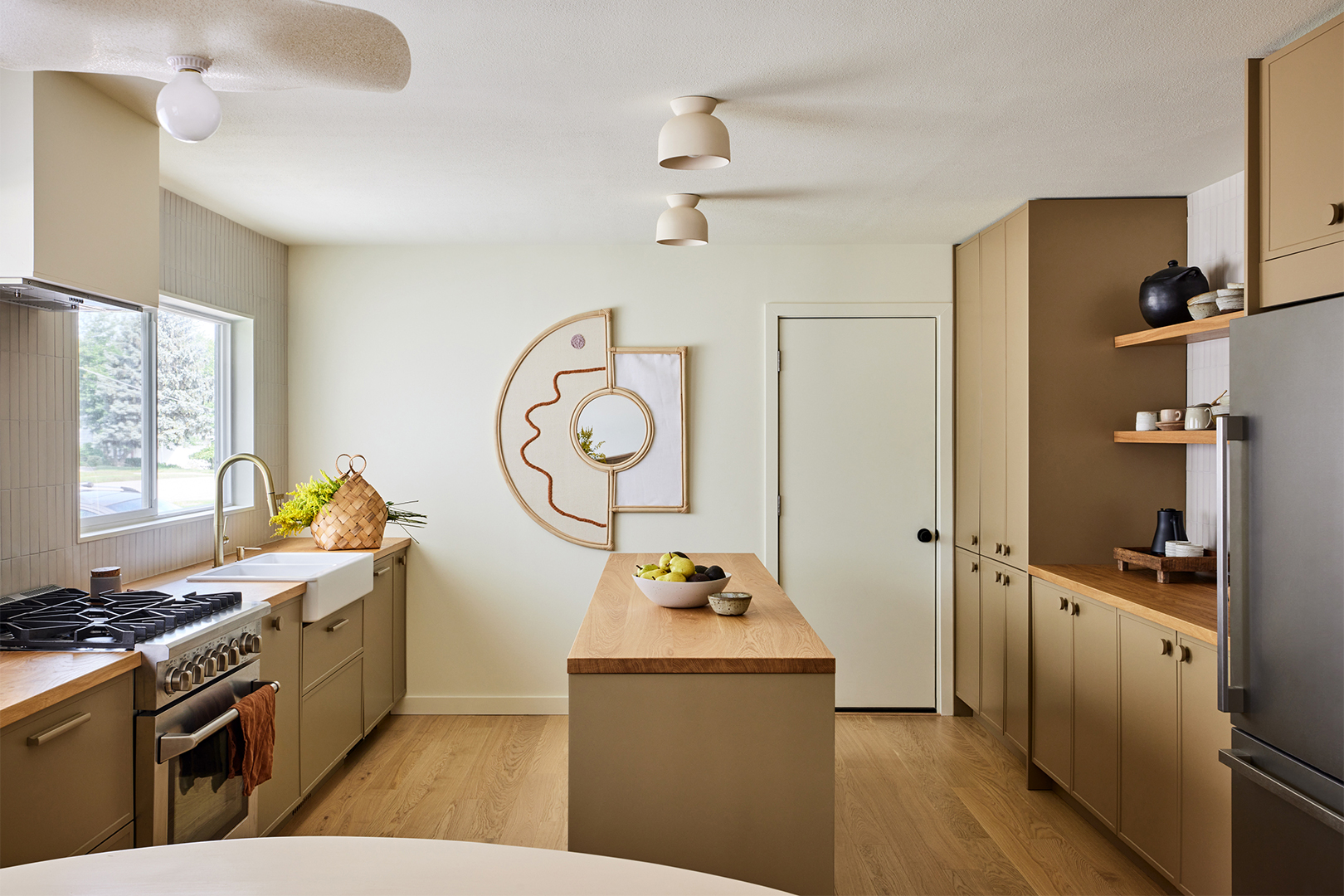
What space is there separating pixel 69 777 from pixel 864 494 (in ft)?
11.3

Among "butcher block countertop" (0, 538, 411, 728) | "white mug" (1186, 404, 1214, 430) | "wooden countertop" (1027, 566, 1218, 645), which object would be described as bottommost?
"butcher block countertop" (0, 538, 411, 728)

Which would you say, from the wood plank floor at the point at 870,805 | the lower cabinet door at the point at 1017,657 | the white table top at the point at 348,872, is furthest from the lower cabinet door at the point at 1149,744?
the white table top at the point at 348,872

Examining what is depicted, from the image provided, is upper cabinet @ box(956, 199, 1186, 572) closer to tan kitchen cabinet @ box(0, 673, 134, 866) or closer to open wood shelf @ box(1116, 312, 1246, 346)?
open wood shelf @ box(1116, 312, 1246, 346)

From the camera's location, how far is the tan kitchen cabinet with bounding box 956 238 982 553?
4008mm

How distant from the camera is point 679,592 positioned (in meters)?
2.53

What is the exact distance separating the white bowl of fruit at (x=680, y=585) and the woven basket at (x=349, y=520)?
63.1 inches

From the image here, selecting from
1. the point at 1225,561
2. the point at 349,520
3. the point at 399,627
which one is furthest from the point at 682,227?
the point at 399,627

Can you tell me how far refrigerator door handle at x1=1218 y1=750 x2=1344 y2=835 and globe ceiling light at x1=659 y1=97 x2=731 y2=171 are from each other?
202 cm

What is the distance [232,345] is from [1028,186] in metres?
3.58

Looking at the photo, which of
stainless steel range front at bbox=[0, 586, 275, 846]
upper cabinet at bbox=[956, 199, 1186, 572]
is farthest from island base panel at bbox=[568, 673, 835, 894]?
upper cabinet at bbox=[956, 199, 1186, 572]

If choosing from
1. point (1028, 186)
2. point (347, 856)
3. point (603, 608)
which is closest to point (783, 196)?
point (1028, 186)

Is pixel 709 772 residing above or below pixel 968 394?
below

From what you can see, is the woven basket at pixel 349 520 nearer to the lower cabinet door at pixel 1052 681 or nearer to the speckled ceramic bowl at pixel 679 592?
the speckled ceramic bowl at pixel 679 592

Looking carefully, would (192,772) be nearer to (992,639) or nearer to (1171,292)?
(992,639)
